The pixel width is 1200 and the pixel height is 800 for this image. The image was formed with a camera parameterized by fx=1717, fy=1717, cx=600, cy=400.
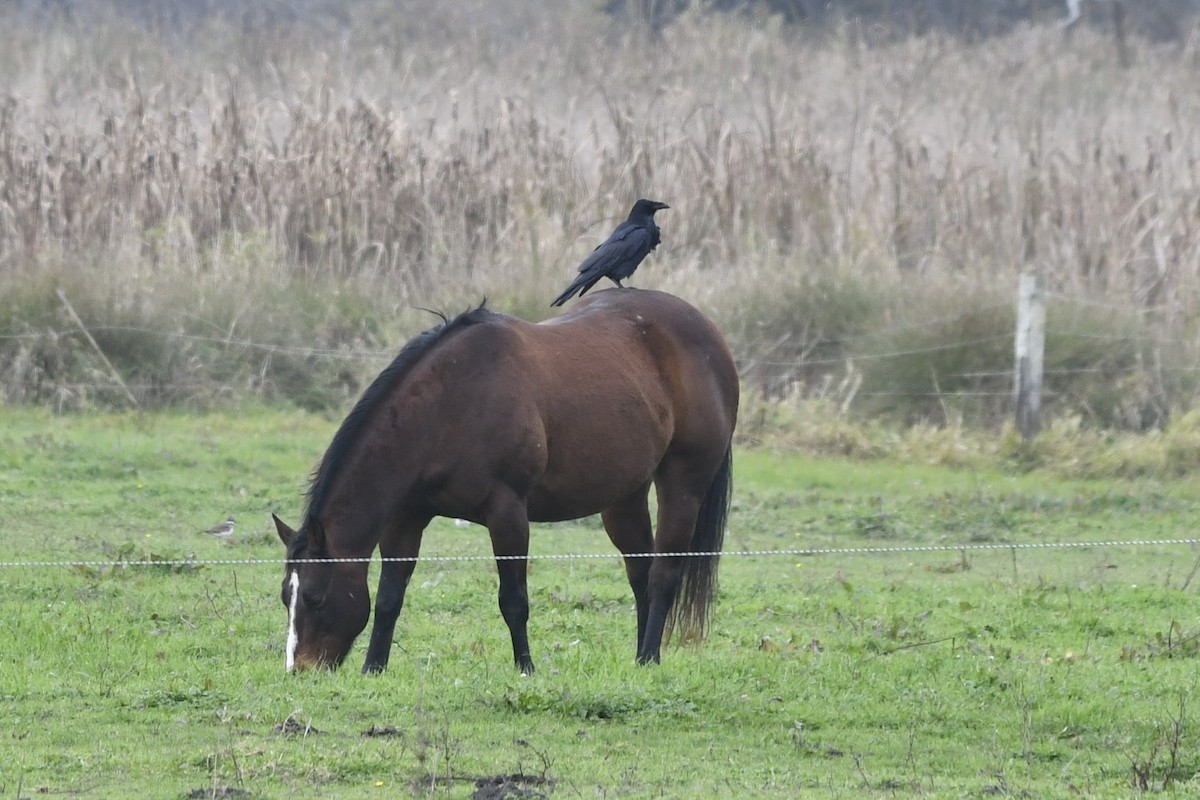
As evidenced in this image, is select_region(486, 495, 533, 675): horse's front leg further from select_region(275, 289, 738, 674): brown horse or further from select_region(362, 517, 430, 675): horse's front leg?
select_region(362, 517, 430, 675): horse's front leg

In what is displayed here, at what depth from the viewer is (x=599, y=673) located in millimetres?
6887

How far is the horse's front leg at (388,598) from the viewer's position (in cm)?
693

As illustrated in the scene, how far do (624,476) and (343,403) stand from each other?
27.6 ft

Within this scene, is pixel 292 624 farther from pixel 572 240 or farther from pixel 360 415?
pixel 572 240

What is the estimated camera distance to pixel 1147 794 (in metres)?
5.28

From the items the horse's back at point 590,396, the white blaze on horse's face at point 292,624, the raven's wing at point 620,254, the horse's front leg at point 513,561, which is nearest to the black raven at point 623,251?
the raven's wing at point 620,254

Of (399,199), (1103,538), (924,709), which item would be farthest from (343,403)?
(924,709)

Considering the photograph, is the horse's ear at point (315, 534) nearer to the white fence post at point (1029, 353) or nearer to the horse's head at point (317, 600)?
the horse's head at point (317, 600)

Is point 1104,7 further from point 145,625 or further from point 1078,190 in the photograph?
point 145,625

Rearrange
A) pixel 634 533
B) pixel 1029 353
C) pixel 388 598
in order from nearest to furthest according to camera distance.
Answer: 1. pixel 388 598
2. pixel 634 533
3. pixel 1029 353

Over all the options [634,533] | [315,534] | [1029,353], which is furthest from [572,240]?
[315,534]

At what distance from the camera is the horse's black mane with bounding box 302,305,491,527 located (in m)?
6.74

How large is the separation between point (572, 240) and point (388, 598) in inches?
387

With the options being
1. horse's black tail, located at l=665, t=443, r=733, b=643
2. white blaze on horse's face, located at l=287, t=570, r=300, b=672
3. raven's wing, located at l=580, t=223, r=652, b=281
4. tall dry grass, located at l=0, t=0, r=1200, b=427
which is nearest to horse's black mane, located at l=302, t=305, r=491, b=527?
white blaze on horse's face, located at l=287, t=570, r=300, b=672
